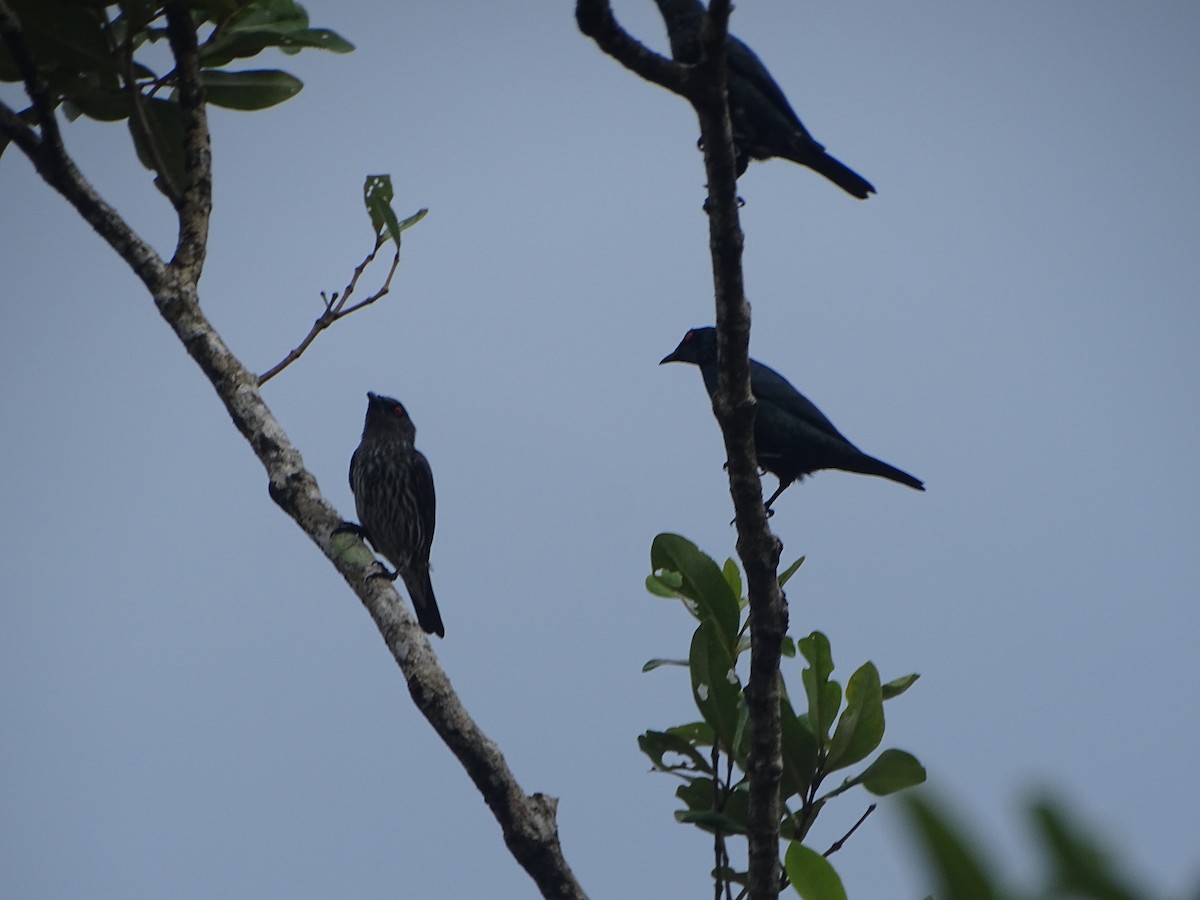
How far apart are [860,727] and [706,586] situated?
0.59 meters

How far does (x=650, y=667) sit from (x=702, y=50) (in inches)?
72.0

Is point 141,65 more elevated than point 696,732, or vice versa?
point 141,65

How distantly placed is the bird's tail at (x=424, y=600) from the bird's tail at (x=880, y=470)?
8.44 feet

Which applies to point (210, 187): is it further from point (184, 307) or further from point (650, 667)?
point (650, 667)

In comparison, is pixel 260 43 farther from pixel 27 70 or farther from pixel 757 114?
pixel 757 114

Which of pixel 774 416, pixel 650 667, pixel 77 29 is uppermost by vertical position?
pixel 77 29

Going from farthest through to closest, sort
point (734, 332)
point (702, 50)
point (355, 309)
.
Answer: point (355, 309) < point (734, 332) < point (702, 50)

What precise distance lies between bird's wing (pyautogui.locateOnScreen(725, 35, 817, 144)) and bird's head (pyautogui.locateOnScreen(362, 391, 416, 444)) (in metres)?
3.10

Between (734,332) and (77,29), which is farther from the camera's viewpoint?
(77,29)

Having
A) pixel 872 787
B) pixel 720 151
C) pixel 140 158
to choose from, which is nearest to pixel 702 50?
pixel 720 151

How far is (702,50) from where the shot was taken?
285 centimetres

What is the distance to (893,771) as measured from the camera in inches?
135

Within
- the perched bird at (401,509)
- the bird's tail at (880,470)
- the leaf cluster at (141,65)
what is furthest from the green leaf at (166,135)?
the bird's tail at (880,470)

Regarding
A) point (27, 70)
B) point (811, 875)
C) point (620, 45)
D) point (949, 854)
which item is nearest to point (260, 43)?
point (27, 70)
